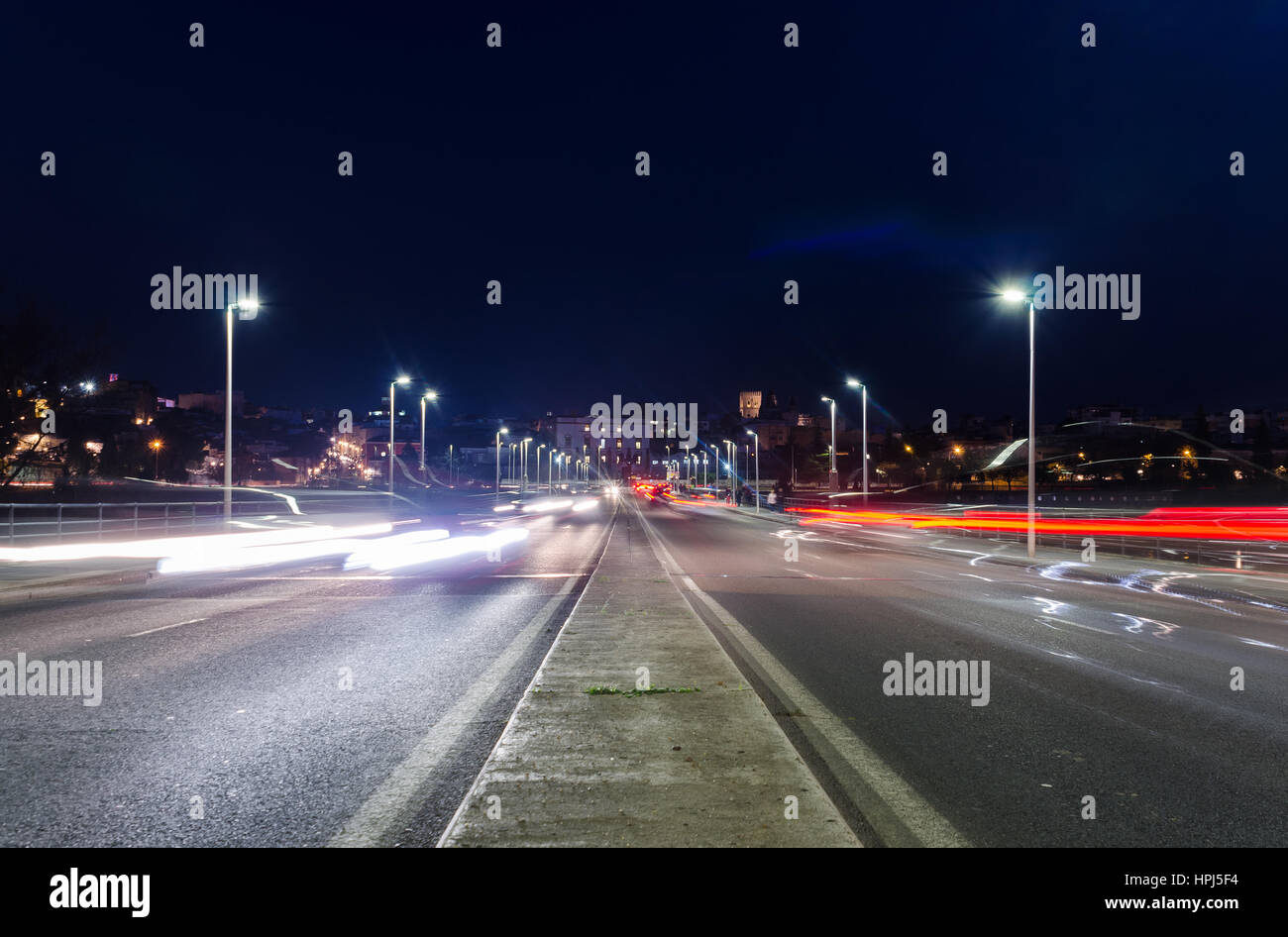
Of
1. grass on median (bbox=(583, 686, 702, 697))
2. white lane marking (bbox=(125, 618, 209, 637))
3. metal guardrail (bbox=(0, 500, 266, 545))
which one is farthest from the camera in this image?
metal guardrail (bbox=(0, 500, 266, 545))

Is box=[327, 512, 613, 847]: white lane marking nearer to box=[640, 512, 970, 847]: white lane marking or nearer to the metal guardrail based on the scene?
box=[640, 512, 970, 847]: white lane marking

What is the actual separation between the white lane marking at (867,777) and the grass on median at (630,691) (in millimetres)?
875

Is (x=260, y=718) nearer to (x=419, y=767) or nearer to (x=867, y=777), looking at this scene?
(x=419, y=767)

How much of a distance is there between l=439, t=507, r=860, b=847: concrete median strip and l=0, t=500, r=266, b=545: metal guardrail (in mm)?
17367

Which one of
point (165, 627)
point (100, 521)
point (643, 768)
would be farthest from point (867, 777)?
point (100, 521)

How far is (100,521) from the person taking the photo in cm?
2311

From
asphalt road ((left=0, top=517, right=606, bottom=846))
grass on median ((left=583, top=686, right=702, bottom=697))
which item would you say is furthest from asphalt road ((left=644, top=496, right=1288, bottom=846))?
asphalt road ((left=0, top=517, right=606, bottom=846))

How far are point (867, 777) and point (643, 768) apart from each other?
55.2 inches

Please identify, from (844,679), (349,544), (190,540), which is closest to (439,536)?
(349,544)

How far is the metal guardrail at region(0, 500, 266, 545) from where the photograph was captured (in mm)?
21750
